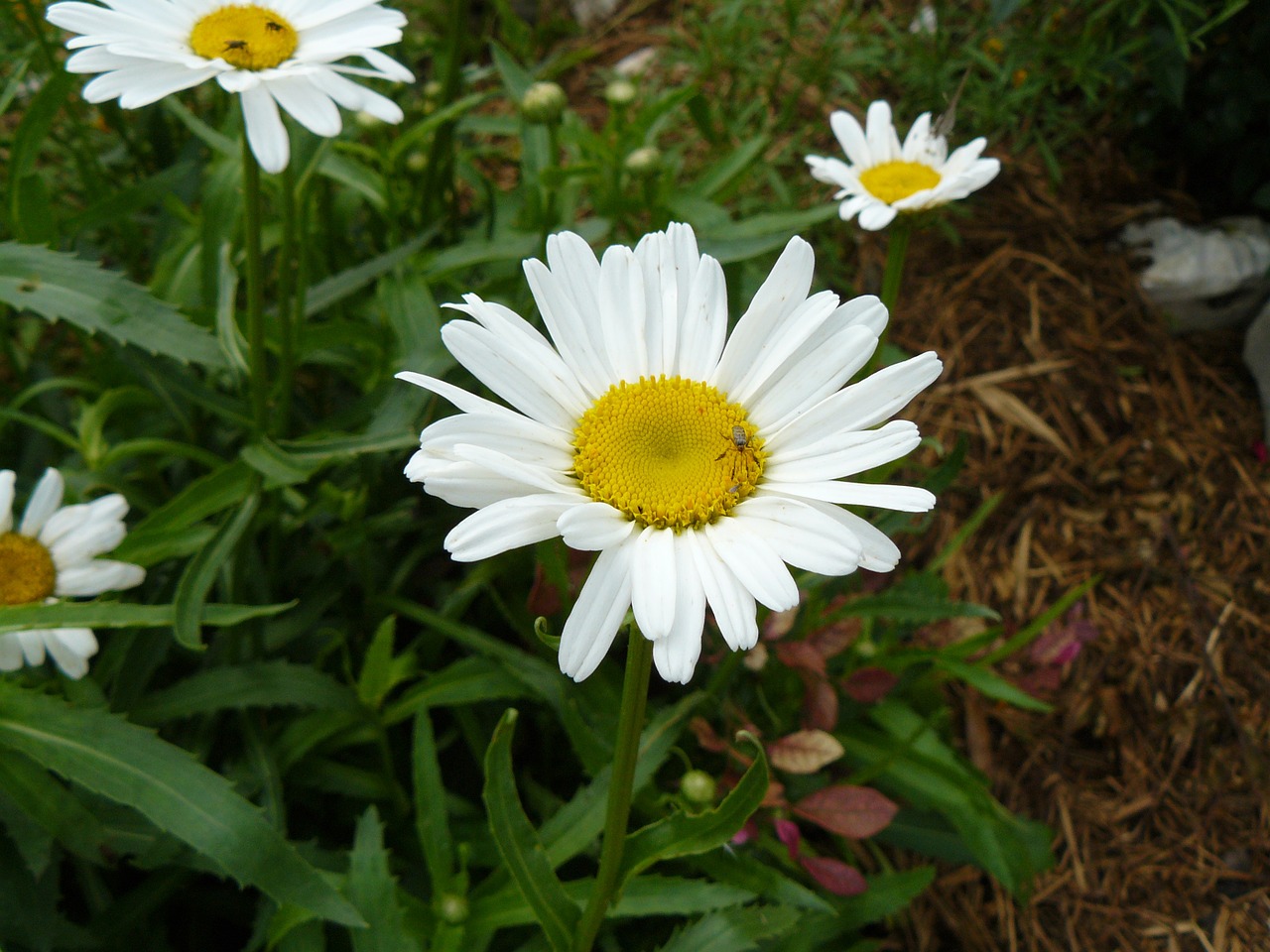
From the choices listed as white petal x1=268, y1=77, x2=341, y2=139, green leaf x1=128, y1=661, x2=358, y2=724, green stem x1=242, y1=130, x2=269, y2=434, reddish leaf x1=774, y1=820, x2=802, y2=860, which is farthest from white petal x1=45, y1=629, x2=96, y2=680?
reddish leaf x1=774, y1=820, x2=802, y2=860

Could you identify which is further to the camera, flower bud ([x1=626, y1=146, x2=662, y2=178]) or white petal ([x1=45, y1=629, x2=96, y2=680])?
flower bud ([x1=626, y1=146, x2=662, y2=178])

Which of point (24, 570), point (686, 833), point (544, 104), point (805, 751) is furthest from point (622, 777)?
point (544, 104)

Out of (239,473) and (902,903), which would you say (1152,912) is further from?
(239,473)

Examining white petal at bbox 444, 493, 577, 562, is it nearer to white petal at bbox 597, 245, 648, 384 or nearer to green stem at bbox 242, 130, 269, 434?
white petal at bbox 597, 245, 648, 384

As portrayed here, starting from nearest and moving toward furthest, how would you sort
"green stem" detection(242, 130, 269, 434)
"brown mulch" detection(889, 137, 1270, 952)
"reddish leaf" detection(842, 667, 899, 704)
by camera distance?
"green stem" detection(242, 130, 269, 434)
"reddish leaf" detection(842, 667, 899, 704)
"brown mulch" detection(889, 137, 1270, 952)

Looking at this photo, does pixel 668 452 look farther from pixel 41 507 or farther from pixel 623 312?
pixel 41 507
